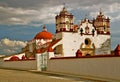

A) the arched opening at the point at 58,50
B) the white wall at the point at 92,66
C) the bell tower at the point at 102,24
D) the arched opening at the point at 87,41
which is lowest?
the white wall at the point at 92,66

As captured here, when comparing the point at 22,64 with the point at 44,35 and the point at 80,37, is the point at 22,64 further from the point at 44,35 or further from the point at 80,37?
the point at 44,35

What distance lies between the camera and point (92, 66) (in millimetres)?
23875

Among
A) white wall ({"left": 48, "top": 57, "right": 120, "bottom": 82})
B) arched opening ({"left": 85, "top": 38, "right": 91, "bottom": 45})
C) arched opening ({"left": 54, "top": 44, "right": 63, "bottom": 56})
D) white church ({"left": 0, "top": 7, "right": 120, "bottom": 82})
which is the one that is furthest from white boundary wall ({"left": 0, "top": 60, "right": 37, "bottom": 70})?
arched opening ({"left": 85, "top": 38, "right": 91, "bottom": 45})

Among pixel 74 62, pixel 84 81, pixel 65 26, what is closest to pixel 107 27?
pixel 65 26

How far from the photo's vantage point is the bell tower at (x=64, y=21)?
44.4 metres

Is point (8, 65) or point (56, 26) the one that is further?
point (8, 65)

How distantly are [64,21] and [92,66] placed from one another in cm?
2176

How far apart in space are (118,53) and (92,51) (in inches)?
999

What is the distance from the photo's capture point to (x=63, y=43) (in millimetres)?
43281

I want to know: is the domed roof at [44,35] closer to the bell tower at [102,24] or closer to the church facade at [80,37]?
the church facade at [80,37]

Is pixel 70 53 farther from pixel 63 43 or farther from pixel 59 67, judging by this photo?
pixel 59 67

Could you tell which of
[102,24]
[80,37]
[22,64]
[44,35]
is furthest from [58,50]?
[102,24]

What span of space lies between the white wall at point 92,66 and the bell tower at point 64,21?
1304 cm

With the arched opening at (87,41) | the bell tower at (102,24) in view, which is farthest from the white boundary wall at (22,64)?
the bell tower at (102,24)
